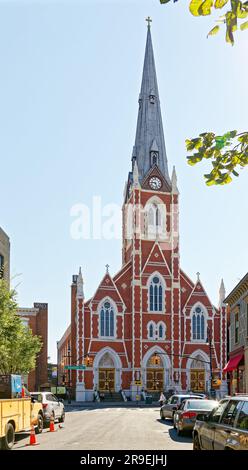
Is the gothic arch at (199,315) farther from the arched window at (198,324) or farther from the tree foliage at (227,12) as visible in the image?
the tree foliage at (227,12)

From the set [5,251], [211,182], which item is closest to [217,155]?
[211,182]

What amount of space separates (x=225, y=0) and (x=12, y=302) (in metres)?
27.7

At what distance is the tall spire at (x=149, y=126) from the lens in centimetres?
7906

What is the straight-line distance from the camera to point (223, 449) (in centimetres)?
1031

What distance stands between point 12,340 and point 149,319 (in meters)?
39.3

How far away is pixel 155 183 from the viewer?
77125 millimetres

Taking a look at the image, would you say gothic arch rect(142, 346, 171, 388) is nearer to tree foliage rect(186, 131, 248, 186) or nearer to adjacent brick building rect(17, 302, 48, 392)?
adjacent brick building rect(17, 302, 48, 392)

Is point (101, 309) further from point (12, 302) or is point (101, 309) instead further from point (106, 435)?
point (106, 435)

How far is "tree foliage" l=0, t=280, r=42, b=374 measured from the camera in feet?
94.1

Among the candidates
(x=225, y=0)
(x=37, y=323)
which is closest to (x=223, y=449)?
(x=225, y=0)

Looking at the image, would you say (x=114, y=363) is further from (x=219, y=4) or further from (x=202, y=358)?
(x=219, y=4)

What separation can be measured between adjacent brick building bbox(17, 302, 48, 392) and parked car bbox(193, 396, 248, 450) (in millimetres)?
53070

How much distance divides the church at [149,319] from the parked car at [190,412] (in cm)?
4259

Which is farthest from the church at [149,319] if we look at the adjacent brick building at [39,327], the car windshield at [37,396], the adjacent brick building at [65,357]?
the car windshield at [37,396]
